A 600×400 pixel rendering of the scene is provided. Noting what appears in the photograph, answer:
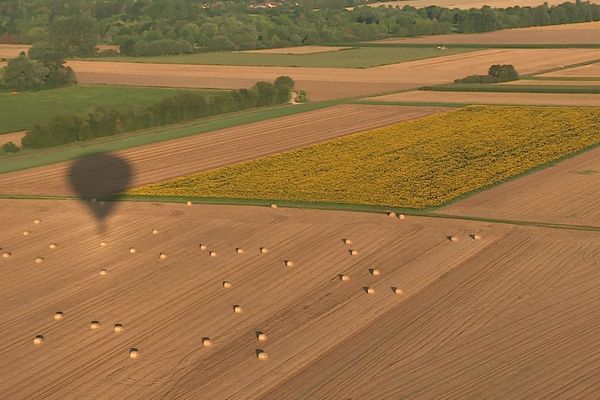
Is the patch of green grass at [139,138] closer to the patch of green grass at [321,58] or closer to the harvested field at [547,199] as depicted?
the harvested field at [547,199]

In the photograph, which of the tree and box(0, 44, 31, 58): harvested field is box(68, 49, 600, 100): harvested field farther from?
the tree

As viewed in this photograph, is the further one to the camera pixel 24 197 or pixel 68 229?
pixel 24 197

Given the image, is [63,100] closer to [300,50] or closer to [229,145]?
[229,145]

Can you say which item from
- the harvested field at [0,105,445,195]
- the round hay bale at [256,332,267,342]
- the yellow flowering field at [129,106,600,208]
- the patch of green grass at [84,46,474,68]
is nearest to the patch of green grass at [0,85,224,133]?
the harvested field at [0,105,445,195]

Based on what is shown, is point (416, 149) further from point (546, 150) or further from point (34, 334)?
point (34, 334)

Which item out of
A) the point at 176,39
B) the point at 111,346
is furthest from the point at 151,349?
the point at 176,39

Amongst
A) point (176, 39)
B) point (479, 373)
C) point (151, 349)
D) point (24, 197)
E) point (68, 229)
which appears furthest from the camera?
point (176, 39)

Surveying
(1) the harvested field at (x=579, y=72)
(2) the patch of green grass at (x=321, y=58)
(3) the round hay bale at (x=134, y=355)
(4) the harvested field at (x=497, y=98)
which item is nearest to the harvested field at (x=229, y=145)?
(4) the harvested field at (x=497, y=98)
